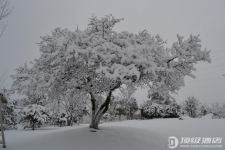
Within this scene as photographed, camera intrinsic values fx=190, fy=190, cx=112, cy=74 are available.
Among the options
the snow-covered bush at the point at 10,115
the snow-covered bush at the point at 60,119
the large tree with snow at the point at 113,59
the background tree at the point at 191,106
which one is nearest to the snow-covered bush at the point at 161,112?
the background tree at the point at 191,106

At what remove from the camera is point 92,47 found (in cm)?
555

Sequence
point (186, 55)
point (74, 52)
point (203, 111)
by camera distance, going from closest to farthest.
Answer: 1. point (74, 52)
2. point (186, 55)
3. point (203, 111)

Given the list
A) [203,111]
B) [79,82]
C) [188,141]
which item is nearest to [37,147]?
[79,82]

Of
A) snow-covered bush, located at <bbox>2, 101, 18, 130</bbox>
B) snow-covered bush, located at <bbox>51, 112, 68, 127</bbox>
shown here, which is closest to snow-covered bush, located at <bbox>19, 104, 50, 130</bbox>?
snow-covered bush, located at <bbox>2, 101, 18, 130</bbox>

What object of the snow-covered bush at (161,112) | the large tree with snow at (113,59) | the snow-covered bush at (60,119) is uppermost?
the large tree with snow at (113,59)

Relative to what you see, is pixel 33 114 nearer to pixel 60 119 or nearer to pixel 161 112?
pixel 60 119

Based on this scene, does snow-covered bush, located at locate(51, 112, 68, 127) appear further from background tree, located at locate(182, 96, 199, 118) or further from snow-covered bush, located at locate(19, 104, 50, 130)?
background tree, located at locate(182, 96, 199, 118)

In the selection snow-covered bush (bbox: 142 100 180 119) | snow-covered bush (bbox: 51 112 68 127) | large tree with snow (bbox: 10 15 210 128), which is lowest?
snow-covered bush (bbox: 51 112 68 127)

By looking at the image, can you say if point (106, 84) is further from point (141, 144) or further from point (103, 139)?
point (141, 144)

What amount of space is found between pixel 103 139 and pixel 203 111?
38582 millimetres
